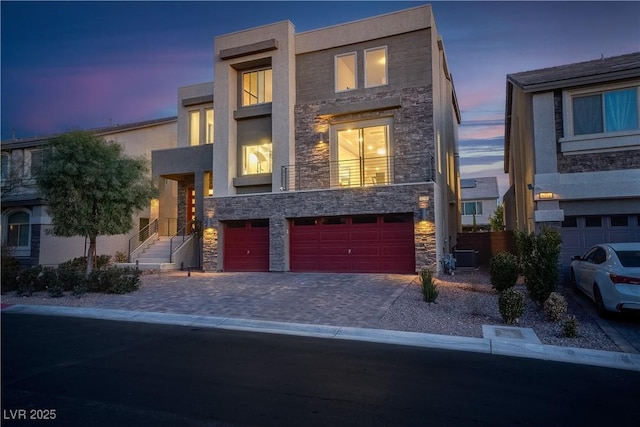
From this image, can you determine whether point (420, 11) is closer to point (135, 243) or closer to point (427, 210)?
point (427, 210)

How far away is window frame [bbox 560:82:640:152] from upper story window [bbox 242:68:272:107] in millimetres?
12815

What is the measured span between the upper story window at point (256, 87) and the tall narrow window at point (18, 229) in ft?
45.5

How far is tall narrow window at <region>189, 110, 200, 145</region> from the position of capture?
78.4ft

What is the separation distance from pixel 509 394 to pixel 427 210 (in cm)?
1114

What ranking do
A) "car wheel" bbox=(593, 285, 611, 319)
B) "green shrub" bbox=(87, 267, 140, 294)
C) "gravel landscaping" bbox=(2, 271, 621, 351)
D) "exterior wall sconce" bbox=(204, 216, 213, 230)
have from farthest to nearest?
1. "exterior wall sconce" bbox=(204, 216, 213, 230)
2. "green shrub" bbox=(87, 267, 140, 294)
3. "car wheel" bbox=(593, 285, 611, 319)
4. "gravel landscaping" bbox=(2, 271, 621, 351)

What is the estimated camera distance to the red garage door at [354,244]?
1647cm

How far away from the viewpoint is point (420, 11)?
1752 centimetres

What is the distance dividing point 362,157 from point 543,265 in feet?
34.5

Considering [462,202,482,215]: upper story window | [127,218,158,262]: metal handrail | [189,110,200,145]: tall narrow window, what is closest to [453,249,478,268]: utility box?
[189,110,200,145]: tall narrow window

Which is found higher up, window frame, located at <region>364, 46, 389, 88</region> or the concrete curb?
window frame, located at <region>364, 46, 389, 88</region>

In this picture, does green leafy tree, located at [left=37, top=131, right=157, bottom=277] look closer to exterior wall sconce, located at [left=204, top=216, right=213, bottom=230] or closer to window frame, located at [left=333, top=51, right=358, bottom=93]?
exterior wall sconce, located at [left=204, top=216, right=213, bottom=230]

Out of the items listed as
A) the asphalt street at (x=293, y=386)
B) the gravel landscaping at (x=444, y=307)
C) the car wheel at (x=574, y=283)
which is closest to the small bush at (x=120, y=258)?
the gravel landscaping at (x=444, y=307)

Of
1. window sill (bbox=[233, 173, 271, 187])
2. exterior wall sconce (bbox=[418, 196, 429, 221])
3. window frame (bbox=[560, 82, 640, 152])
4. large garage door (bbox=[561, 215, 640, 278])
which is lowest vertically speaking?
large garage door (bbox=[561, 215, 640, 278])

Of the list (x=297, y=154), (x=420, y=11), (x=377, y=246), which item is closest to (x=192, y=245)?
(x=297, y=154)
